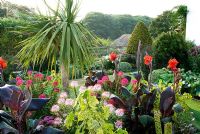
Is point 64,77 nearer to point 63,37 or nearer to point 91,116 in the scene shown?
point 63,37

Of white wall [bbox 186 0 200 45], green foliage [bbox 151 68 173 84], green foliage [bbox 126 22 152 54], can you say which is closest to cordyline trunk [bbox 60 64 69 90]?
green foliage [bbox 151 68 173 84]

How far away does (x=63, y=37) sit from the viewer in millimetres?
4082

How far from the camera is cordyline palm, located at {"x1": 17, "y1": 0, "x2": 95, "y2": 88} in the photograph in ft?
13.7

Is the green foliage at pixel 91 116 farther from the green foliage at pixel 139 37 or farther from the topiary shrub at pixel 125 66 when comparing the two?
the green foliage at pixel 139 37

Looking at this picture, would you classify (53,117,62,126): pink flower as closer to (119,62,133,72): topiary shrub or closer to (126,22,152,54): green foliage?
(119,62,133,72): topiary shrub

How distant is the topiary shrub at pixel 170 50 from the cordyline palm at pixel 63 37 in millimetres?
5452

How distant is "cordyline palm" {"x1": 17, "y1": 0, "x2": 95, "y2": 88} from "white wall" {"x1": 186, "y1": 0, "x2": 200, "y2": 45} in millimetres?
7777

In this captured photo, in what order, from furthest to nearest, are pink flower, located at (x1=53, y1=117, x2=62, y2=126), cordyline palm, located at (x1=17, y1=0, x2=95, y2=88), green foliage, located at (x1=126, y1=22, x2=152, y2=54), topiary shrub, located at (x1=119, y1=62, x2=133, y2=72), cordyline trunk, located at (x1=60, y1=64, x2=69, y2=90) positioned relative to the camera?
green foliage, located at (x1=126, y1=22, x2=152, y2=54) < topiary shrub, located at (x1=119, y1=62, x2=133, y2=72) < cordyline trunk, located at (x1=60, y1=64, x2=69, y2=90) < cordyline palm, located at (x1=17, y1=0, x2=95, y2=88) < pink flower, located at (x1=53, y1=117, x2=62, y2=126)

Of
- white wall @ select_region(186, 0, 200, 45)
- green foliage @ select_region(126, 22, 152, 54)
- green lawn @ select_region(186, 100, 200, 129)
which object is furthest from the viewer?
green foliage @ select_region(126, 22, 152, 54)

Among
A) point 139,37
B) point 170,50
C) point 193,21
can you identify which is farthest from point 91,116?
point 139,37

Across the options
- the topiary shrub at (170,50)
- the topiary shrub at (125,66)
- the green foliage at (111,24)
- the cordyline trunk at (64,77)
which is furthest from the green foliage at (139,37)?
the green foliage at (111,24)

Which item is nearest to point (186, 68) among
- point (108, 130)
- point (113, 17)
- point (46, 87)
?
point (46, 87)

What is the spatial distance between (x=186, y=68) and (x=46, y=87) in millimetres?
5627

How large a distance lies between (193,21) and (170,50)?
2.83 metres
